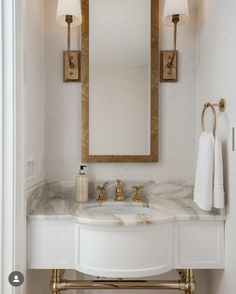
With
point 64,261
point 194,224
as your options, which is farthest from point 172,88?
point 64,261

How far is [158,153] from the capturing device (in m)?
1.77

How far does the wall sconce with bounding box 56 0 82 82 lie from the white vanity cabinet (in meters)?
0.87

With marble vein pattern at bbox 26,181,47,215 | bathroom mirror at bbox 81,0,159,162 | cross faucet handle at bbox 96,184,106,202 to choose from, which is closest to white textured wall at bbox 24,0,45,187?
marble vein pattern at bbox 26,181,47,215

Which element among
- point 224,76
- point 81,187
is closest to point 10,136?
point 81,187

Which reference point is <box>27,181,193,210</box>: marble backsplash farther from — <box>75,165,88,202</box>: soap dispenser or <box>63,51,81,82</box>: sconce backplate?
<box>63,51,81,82</box>: sconce backplate

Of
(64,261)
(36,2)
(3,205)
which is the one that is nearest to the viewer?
(3,205)

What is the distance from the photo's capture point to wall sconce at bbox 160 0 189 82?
5.29ft

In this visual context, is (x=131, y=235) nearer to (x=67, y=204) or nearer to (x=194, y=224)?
(x=194, y=224)

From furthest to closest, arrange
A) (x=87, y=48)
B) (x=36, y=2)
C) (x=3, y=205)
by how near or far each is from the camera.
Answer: (x=87, y=48) → (x=36, y=2) → (x=3, y=205)

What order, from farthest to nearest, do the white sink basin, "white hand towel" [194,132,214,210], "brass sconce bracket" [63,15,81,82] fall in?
"brass sconce bracket" [63,15,81,82] < the white sink basin < "white hand towel" [194,132,214,210]

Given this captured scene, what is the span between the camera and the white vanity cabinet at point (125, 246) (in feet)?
4.22

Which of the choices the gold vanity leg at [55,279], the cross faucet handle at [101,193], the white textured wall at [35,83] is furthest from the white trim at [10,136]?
the cross faucet handle at [101,193]

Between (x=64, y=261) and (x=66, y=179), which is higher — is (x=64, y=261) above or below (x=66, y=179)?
below

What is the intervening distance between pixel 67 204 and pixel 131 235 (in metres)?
0.48
